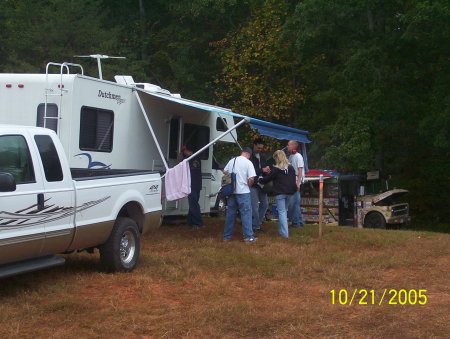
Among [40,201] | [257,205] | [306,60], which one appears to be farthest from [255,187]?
[306,60]

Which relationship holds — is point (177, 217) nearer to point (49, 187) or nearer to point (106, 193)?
point (106, 193)

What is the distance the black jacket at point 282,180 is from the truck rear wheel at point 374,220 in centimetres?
855

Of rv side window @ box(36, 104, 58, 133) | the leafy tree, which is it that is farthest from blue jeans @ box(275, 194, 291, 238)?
the leafy tree

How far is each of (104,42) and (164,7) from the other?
635 cm

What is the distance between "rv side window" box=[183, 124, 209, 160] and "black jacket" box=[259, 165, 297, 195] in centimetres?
233

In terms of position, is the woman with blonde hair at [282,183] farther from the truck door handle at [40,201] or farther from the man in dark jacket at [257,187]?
the truck door handle at [40,201]

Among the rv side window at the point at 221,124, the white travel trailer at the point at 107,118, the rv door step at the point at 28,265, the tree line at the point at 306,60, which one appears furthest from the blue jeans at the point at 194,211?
the tree line at the point at 306,60

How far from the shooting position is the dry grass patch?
6.11 meters

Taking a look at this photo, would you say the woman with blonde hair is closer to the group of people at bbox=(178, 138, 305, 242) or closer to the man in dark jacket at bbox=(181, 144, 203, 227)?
the group of people at bbox=(178, 138, 305, 242)

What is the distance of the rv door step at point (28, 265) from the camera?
6.77 m

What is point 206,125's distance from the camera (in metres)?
14.3

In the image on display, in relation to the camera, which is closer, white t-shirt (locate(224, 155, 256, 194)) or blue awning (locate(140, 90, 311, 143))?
white t-shirt (locate(224, 155, 256, 194))

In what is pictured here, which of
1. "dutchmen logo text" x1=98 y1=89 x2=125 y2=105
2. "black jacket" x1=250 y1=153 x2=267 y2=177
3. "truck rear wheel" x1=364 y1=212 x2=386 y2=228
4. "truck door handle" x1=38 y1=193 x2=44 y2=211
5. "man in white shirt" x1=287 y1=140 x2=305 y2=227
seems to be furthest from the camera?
"truck rear wheel" x1=364 y1=212 x2=386 y2=228

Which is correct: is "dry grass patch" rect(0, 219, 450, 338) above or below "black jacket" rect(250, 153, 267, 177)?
below
